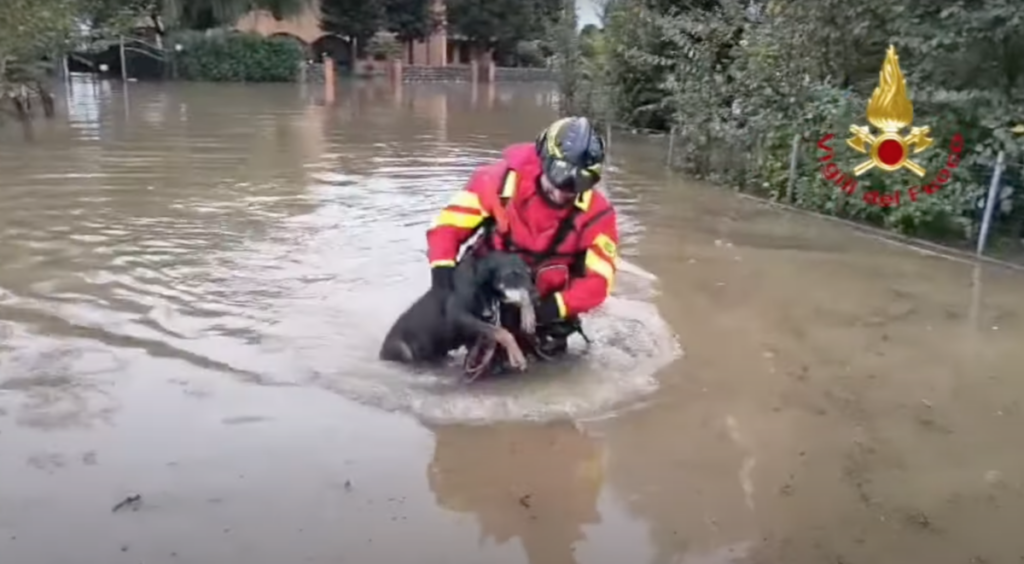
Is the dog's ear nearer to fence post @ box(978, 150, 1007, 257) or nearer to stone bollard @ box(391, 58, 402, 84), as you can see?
fence post @ box(978, 150, 1007, 257)

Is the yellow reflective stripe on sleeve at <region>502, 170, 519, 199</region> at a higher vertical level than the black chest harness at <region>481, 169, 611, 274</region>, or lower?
higher

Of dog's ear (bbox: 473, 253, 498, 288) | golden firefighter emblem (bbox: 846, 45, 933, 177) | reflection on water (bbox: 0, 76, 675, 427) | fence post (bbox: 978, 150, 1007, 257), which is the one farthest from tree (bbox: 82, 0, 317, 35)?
dog's ear (bbox: 473, 253, 498, 288)

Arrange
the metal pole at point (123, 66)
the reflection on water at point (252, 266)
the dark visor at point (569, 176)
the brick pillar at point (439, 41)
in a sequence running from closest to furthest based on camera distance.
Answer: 1. the dark visor at point (569, 176)
2. the reflection on water at point (252, 266)
3. the metal pole at point (123, 66)
4. the brick pillar at point (439, 41)

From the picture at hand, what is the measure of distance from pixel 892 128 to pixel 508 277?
5.76 m

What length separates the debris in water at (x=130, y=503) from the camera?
4.28 m

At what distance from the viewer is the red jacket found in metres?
5.59

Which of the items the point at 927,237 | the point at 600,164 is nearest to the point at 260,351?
the point at 600,164

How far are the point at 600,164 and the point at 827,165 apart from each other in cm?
638

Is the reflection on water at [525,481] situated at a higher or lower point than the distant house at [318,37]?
lower

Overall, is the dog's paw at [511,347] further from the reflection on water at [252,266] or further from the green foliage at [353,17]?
the green foliage at [353,17]

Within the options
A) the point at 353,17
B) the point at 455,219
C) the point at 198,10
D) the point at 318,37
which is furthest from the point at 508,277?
the point at 318,37

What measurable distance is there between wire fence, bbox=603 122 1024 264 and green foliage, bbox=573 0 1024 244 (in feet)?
0.06

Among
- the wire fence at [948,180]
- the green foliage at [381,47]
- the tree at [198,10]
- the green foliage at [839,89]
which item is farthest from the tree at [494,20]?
the wire fence at [948,180]

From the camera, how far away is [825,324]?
733cm
